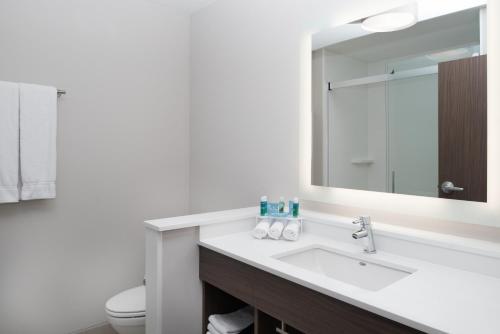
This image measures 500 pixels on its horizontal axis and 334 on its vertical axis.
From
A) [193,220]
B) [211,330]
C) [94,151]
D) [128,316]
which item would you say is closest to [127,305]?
[128,316]

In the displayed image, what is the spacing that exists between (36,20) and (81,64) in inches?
13.4

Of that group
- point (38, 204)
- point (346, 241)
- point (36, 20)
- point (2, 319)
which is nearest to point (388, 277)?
point (346, 241)

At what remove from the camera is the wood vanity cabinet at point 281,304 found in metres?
1.03

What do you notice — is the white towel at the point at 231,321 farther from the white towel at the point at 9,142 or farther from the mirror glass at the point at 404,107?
the white towel at the point at 9,142

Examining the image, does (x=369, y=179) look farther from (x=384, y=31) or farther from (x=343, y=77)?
(x=384, y=31)

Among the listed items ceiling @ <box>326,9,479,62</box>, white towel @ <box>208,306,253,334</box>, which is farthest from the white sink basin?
ceiling @ <box>326,9,479,62</box>

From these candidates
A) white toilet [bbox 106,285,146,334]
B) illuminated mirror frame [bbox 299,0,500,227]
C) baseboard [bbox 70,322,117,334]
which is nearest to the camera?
illuminated mirror frame [bbox 299,0,500,227]

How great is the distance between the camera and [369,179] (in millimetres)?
1688

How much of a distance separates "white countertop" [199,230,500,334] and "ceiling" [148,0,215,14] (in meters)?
1.95

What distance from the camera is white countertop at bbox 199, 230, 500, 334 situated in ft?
2.92

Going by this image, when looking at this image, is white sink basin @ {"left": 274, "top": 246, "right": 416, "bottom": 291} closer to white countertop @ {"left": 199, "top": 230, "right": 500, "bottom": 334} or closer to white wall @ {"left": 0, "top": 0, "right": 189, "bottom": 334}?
white countertop @ {"left": 199, "top": 230, "right": 500, "bottom": 334}

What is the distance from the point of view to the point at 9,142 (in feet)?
6.53

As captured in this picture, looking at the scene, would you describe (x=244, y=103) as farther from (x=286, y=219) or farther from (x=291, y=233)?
(x=291, y=233)

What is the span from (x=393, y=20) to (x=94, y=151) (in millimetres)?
1963
